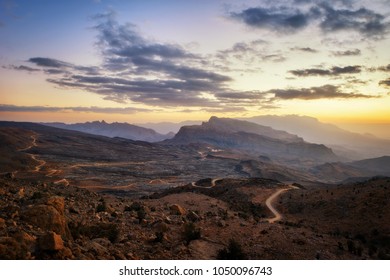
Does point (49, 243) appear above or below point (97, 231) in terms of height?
above

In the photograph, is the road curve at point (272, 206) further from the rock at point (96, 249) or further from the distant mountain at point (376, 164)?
the distant mountain at point (376, 164)

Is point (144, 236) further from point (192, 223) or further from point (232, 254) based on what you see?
point (232, 254)

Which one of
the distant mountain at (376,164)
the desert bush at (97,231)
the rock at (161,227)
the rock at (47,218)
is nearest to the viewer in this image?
the rock at (47,218)

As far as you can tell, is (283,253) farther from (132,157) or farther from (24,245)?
(132,157)

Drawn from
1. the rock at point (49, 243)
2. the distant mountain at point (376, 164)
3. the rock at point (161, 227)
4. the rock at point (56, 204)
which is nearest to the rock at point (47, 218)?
the rock at point (56, 204)

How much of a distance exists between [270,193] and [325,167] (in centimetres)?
11873

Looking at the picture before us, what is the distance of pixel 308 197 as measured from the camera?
32469 mm

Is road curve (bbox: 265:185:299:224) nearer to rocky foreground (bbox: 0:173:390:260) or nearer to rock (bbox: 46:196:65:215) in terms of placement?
rocky foreground (bbox: 0:173:390:260)

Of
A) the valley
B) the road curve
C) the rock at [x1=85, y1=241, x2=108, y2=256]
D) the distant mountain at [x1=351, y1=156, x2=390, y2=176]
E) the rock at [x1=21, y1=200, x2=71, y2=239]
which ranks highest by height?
the rock at [x1=21, y1=200, x2=71, y2=239]

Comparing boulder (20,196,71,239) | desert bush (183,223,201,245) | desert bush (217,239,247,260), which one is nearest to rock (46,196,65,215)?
boulder (20,196,71,239)

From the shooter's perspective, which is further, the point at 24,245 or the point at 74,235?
the point at 74,235

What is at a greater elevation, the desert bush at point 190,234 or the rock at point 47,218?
the rock at point 47,218

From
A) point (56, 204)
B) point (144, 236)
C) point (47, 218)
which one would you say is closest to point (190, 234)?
point (144, 236)
